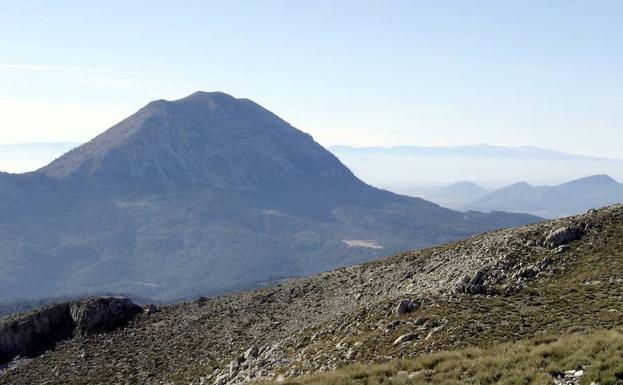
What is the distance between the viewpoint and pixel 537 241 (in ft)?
154

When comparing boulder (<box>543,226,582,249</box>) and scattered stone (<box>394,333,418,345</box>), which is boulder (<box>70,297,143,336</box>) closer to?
scattered stone (<box>394,333,418,345</box>)

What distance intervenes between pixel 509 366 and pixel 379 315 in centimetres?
1540

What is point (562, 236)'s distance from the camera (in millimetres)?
45781

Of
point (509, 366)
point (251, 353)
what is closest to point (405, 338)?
point (509, 366)


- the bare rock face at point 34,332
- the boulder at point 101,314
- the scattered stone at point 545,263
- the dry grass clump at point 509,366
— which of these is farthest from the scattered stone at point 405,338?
the bare rock face at point 34,332

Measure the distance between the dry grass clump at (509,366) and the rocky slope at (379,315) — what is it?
10.2 feet

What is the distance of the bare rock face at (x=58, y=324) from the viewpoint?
6225cm

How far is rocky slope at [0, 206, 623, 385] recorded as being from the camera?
3378 cm

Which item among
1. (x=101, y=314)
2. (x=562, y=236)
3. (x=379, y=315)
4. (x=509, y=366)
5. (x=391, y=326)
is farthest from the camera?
(x=101, y=314)

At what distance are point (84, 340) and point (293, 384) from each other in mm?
39835

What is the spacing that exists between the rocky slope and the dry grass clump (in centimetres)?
310

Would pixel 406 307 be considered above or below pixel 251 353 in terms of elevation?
above

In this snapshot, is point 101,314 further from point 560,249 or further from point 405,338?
point 560,249

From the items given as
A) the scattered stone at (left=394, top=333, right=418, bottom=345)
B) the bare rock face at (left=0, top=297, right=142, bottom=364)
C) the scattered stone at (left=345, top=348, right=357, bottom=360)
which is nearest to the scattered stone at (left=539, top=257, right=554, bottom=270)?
the scattered stone at (left=394, top=333, right=418, bottom=345)
